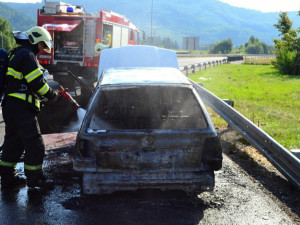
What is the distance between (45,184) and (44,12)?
42.3ft

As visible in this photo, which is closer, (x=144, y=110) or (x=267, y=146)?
(x=144, y=110)

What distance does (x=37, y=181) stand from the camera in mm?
4453

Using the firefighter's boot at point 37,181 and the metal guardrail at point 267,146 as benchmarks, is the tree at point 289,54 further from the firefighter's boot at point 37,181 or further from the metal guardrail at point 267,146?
the firefighter's boot at point 37,181

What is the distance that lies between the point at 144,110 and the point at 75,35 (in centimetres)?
1174

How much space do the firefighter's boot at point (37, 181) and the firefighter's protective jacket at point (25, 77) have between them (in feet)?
2.55

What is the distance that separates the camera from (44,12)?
16.0m

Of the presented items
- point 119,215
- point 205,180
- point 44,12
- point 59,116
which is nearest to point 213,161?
point 205,180

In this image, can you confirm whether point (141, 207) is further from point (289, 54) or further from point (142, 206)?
point (289, 54)

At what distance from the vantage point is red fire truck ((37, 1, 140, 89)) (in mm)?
15070

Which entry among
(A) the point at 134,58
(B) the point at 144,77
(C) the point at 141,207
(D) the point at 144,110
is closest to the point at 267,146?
(D) the point at 144,110

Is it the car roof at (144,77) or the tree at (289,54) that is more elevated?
the tree at (289,54)

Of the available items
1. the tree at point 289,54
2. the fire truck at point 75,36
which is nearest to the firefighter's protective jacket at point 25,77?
the fire truck at point 75,36

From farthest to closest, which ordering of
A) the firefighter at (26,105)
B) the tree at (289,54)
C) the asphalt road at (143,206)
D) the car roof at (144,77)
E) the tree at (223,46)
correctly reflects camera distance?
the tree at (223,46) < the tree at (289,54) < the firefighter at (26,105) < the car roof at (144,77) < the asphalt road at (143,206)

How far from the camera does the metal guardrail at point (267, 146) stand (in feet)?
14.3
